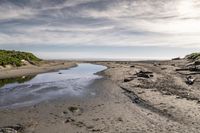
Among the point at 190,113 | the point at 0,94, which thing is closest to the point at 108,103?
the point at 190,113

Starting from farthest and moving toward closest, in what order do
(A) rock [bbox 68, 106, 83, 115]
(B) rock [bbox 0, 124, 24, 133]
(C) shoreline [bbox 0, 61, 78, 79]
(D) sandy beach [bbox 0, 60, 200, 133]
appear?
(C) shoreline [bbox 0, 61, 78, 79] → (A) rock [bbox 68, 106, 83, 115] → (D) sandy beach [bbox 0, 60, 200, 133] → (B) rock [bbox 0, 124, 24, 133]

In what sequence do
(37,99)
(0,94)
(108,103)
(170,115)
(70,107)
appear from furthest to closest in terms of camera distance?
(0,94), (37,99), (108,103), (70,107), (170,115)

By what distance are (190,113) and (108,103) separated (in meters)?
6.33

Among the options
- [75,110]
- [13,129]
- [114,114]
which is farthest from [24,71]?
[13,129]

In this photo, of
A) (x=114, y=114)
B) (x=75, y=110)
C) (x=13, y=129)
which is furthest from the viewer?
(x=75, y=110)

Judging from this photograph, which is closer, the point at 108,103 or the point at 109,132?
the point at 109,132

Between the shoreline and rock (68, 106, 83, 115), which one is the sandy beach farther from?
the shoreline

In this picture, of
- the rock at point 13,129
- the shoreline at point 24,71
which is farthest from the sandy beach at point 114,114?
the shoreline at point 24,71

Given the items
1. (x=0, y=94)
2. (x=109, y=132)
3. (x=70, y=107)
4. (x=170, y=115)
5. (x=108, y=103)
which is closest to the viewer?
(x=109, y=132)

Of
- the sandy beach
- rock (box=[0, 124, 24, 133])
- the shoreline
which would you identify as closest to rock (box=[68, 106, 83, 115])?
the sandy beach

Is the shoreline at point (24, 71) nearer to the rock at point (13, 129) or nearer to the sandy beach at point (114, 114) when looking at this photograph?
the sandy beach at point (114, 114)

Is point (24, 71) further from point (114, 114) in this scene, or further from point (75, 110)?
point (114, 114)

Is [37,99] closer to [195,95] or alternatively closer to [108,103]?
[108,103]

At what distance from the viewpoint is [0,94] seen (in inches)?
997
